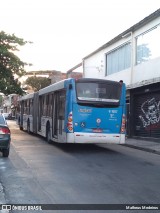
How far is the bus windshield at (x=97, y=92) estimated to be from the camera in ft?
53.9

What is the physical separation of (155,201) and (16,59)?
28597 mm

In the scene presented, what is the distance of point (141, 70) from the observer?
24.3m

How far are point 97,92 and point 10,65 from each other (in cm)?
1977

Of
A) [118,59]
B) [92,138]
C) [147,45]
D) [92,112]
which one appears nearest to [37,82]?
[118,59]

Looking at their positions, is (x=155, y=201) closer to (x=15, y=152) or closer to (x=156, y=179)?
(x=156, y=179)

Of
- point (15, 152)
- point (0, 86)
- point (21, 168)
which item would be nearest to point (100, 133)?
point (15, 152)

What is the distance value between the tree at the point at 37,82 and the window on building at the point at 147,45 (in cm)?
4359

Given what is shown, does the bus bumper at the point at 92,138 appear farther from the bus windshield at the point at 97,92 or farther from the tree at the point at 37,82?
the tree at the point at 37,82

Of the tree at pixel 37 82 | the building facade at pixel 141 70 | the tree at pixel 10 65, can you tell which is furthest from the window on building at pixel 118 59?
the tree at pixel 37 82

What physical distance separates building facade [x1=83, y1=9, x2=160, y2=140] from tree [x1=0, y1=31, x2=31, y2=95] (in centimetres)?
896

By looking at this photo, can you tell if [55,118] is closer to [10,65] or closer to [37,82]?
[10,65]

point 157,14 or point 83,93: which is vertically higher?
point 157,14

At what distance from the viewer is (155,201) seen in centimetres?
790

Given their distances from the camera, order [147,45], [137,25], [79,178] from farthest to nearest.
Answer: [137,25], [147,45], [79,178]
